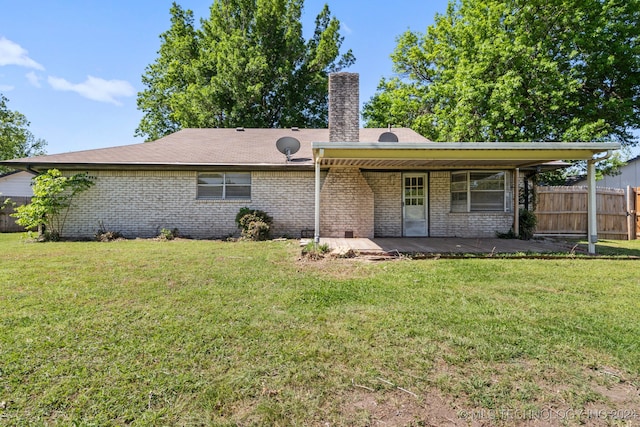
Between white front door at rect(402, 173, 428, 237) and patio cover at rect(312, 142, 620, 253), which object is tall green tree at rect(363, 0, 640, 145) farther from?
patio cover at rect(312, 142, 620, 253)

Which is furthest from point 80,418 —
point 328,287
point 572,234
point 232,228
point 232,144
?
point 572,234

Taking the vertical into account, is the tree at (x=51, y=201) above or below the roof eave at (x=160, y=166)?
below

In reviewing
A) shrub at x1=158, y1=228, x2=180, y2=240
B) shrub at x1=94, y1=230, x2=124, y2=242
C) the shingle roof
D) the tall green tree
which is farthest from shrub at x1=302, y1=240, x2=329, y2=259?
the tall green tree

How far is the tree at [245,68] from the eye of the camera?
20.2 meters

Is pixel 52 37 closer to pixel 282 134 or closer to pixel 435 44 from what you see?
pixel 282 134

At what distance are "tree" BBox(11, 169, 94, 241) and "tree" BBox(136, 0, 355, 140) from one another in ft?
37.1

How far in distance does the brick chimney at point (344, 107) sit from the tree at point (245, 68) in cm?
1139

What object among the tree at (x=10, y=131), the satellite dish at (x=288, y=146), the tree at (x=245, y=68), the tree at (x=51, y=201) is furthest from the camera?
the tree at (x=10, y=131)

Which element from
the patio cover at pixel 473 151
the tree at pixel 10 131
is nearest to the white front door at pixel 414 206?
the patio cover at pixel 473 151

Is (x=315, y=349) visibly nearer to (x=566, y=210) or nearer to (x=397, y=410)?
(x=397, y=410)

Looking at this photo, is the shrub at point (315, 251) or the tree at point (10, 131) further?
the tree at point (10, 131)

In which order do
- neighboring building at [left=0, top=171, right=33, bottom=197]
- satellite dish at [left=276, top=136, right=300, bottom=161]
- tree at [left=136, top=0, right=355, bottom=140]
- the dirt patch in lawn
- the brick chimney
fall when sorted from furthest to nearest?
tree at [left=136, top=0, right=355, bottom=140]
neighboring building at [left=0, top=171, right=33, bottom=197]
satellite dish at [left=276, top=136, right=300, bottom=161]
the brick chimney
the dirt patch in lawn

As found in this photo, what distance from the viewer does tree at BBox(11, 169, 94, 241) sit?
988 cm

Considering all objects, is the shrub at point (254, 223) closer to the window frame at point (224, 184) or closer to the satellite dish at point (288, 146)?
the window frame at point (224, 184)
